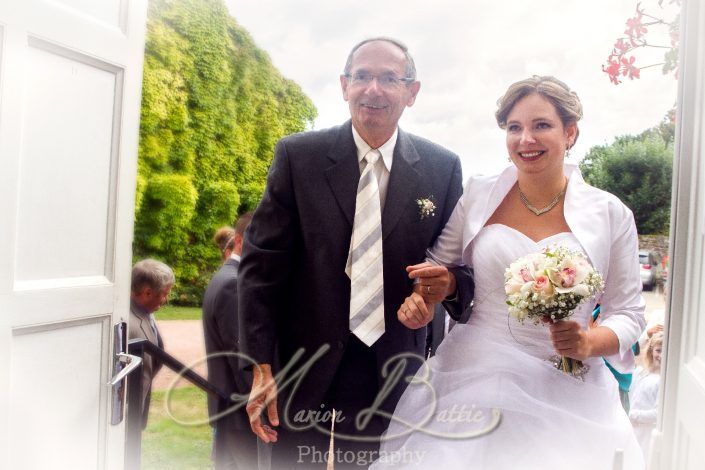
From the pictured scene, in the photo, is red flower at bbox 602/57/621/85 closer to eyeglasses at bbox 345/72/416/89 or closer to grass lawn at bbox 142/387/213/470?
eyeglasses at bbox 345/72/416/89

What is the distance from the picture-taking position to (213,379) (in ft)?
8.98

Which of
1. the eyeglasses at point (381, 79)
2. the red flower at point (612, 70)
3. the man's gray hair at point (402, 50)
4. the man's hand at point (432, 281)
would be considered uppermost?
the red flower at point (612, 70)

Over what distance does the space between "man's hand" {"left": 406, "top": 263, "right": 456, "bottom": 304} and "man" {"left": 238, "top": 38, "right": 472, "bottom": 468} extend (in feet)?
0.52

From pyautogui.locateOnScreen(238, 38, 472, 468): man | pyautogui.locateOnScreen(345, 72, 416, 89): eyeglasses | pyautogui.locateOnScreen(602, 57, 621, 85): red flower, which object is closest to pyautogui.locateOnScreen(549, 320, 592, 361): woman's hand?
pyautogui.locateOnScreen(238, 38, 472, 468): man

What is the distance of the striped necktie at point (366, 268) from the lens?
6.86 feet

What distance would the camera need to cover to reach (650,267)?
2.38m

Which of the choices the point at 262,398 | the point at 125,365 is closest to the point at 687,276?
the point at 262,398

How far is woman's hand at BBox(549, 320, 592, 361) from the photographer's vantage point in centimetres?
179

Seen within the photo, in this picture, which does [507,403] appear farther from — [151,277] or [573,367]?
[151,277]

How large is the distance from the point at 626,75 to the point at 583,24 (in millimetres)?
269

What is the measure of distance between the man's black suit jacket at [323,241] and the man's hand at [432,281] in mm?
156

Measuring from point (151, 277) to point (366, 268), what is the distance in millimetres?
1249

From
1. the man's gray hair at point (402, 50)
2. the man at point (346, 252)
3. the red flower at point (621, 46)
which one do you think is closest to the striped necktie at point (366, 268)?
the man at point (346, 252)

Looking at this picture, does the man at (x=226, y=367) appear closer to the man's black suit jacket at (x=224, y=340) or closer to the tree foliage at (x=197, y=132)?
the man's black suit jacket at (x=224, y=340)
